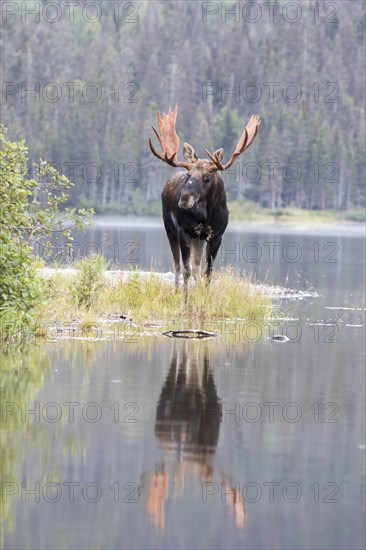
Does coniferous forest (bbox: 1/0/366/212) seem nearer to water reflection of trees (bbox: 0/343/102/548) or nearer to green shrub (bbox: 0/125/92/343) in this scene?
green shrub (bbox: 0/125/92/343)

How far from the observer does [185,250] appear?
67.3 feet

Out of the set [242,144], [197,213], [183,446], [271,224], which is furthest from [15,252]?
[271,224]

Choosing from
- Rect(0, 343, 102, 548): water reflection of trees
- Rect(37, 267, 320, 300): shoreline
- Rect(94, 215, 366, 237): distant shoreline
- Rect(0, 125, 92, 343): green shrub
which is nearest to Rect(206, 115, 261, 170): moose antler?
Rect(37, 267, 320, 300): shoreline

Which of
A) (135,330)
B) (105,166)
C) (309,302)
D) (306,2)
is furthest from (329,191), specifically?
(135,330)

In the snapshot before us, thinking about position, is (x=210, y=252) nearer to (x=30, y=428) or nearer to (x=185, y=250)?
(x=185, y=250)

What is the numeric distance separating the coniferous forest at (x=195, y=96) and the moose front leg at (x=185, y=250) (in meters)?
92.9

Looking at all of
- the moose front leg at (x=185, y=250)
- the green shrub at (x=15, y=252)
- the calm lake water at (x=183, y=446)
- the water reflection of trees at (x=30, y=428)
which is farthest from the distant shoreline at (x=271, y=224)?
the water reflection of trees at (x=30, y=428)

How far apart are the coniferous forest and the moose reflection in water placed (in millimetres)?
100226

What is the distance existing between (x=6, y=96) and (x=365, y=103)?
37.9 metres

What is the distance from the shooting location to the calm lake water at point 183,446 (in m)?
7.74

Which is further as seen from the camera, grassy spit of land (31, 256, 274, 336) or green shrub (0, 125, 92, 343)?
grassy spit of land (31, 256, 274, 336)

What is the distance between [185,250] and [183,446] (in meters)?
10.8

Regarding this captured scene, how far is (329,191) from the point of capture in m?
117

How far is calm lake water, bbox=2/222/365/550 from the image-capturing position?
774cm
